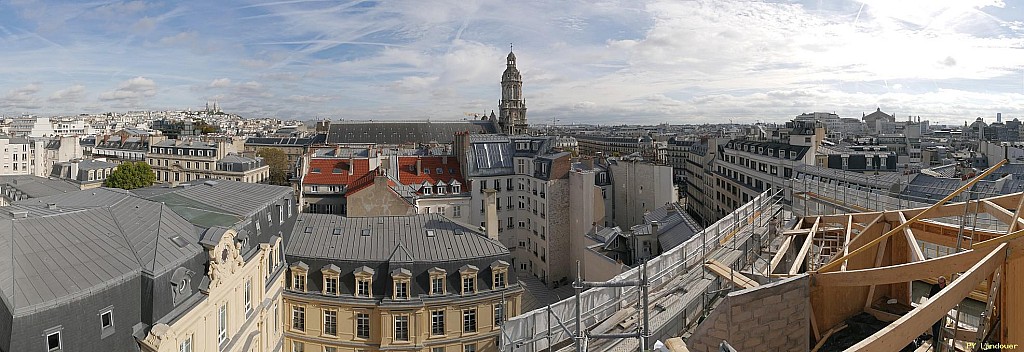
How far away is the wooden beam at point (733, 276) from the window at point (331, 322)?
18.6 metres

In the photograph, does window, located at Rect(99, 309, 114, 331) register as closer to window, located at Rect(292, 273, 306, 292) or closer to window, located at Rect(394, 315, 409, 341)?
window, located at Rect(292, 273, 306, 292)

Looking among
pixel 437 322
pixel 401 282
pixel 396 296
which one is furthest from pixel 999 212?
pixel 396 296

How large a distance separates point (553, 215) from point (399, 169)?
14.5 m

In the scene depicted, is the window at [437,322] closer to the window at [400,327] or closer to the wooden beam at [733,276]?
the window at [400,327]

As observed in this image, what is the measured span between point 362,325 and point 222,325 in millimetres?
7641

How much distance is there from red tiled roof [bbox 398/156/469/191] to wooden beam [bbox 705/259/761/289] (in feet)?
124

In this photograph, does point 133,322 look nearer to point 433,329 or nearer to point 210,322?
point 210,322

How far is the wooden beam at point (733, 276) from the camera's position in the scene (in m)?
13.0

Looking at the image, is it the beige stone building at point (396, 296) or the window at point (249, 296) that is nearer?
the window at point (249, 296)

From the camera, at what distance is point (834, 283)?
12.4m

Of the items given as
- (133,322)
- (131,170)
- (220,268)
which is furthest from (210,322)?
(131,170)

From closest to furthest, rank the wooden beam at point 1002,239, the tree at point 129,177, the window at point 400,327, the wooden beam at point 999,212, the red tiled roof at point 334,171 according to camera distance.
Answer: the wooden beam at point 1002,239
the wooden beam at point 999,212
the window at point 400,327
the red tiled roof at point 334,171
the tree at point 129,177

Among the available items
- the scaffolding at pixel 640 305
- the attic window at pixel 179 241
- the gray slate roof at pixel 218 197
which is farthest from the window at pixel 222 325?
the scaffolding at pixel 640 305

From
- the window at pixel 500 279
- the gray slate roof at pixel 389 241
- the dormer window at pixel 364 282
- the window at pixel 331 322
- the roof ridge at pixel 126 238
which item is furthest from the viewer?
the window at pixel 500 279
